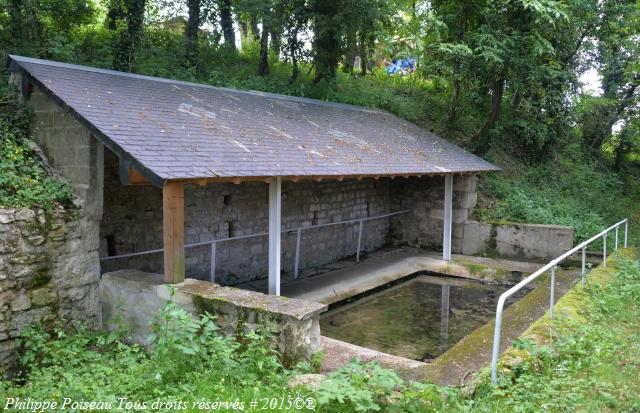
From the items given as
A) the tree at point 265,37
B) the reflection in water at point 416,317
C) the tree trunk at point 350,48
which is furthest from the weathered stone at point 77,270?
the tree trunk at point 350,48

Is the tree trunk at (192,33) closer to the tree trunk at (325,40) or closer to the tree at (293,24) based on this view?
the tree at (293,24)

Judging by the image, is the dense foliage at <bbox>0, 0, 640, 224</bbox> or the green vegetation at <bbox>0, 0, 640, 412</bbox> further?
the dense foliage at <bbox>0, 0, 640, 224</bbox>

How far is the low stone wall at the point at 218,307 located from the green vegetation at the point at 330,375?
169 mm

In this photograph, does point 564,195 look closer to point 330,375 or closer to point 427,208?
point 427,208

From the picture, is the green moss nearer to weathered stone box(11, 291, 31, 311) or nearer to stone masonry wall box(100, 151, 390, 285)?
weathered stone box(11, 291, 31, 311)

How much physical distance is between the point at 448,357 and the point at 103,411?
3.45m

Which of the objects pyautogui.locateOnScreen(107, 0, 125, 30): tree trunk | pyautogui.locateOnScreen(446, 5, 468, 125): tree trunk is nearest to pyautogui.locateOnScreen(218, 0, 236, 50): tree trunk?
pyautogui.locateOnScreen(107, 0, 125, 30): tree trunk

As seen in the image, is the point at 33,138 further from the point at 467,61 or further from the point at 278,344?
the point at 467,61

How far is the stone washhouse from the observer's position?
549 centimetres

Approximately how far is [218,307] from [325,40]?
10046 mm

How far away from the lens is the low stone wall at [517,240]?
34.3ft

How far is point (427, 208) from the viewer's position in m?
12.2

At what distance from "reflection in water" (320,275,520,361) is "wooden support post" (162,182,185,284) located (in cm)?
236

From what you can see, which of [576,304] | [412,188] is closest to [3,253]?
[576,304]
